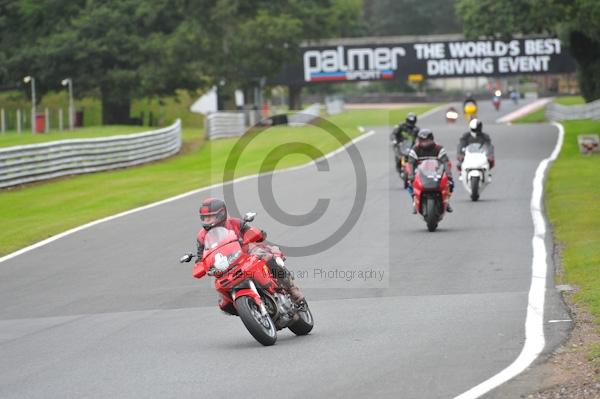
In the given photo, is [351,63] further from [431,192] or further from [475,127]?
[431,192]

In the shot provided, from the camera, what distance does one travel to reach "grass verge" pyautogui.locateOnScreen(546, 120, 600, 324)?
1351 centimetres

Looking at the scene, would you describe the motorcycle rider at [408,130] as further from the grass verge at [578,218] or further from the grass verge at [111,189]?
the grass verge at [111,189]

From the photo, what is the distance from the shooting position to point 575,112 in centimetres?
5753

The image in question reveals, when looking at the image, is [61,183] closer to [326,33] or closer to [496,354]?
[496,354]

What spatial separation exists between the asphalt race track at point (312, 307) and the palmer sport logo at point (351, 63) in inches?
2074

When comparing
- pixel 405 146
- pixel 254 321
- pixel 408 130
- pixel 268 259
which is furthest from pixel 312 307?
pixel 408 130

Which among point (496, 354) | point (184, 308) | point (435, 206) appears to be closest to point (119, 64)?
point (435, 206)

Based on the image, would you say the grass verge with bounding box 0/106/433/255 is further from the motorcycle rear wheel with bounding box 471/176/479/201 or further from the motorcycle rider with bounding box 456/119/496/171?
the motorcycle rear wheel with bounding box 471/176/479/201

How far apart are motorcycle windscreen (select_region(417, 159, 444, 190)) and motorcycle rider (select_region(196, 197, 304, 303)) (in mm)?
8154

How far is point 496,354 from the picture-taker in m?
9.67

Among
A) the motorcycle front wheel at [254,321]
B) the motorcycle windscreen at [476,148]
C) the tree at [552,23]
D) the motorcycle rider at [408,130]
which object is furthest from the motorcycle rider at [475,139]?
the motorcycle front wheel at [254,321]

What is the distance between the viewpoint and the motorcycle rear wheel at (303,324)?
1112 centimetres

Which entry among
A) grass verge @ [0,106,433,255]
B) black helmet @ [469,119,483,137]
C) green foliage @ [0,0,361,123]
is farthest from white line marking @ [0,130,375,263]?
green foliage @ [0,0,361,123]

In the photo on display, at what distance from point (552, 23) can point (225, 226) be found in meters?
36.6
